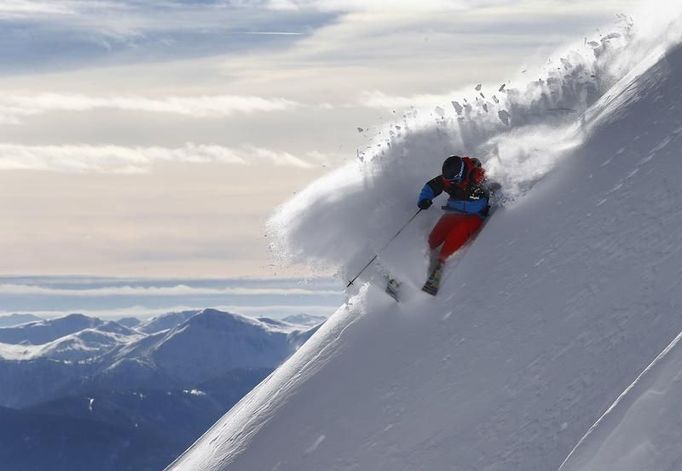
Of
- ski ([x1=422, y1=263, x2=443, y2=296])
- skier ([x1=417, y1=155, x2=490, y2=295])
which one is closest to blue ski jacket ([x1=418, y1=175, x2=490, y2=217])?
skier ([x1=417, y1=155, x2=490, y2=295])

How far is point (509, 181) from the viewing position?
50.9ft

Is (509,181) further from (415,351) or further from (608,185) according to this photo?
(415,351)

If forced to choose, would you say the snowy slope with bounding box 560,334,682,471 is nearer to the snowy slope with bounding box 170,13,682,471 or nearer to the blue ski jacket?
the snowy slope with bounding box 170,13,682,471

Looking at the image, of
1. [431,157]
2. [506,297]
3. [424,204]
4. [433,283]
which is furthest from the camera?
[431,157]

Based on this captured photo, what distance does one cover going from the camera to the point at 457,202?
49.4 ft

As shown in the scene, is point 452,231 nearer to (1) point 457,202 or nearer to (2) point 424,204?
(1) point 457,202

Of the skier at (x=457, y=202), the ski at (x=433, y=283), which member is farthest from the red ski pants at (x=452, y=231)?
the ski at (x=433, y=283)

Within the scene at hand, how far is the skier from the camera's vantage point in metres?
14.9

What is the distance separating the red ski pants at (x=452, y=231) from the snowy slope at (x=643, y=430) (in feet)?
21.9

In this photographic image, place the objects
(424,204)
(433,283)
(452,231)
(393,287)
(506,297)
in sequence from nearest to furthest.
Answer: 1. (506,297)
2. (433,283)
3. (452,231)
4. (424,204)
5. (393,287)

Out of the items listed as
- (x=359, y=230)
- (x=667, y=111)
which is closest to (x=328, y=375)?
(x=359, y=230)

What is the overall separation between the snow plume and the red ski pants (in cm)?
45

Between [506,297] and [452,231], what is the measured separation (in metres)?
2.10

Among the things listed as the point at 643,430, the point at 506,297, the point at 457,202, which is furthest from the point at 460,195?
the point at 643,430
